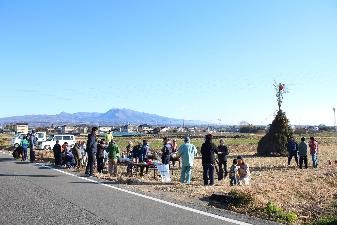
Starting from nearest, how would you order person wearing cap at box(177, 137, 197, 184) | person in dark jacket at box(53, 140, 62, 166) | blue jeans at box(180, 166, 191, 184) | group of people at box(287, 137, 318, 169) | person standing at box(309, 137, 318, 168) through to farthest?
1. person wearing cap at box(177, 137, 197, 184)
2. blue jeans at box(180, 166, 191, 184)
3. group of people at box(287, 137, 318, 169)
4. person standing at box(309, 137, 318, 168)
5. person in dark jacket at box(53, 140, 62, 166)

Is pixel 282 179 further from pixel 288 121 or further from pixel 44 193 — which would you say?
pixel 288 121

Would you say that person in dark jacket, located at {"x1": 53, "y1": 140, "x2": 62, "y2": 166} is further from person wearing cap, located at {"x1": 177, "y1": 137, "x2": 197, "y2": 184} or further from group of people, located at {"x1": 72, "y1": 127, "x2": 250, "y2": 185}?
person wearing cap, located at {"x1": 177, "y1": 137, "x2": 197, "y2": 184}

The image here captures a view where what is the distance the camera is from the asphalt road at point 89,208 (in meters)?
8.77

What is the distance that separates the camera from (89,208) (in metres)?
10.1

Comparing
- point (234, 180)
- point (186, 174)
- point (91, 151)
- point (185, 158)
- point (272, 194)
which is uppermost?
point (91, 151)

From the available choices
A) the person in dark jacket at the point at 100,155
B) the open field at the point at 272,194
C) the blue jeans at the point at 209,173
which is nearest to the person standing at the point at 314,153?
the open field at the point at 272,194

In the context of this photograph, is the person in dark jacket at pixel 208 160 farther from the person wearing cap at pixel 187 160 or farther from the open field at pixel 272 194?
the open field at pixel 272 194

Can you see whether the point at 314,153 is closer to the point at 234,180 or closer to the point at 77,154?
the point at 234,180

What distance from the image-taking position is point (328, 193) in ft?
46.8

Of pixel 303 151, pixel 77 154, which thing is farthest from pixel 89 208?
pixel 303 151

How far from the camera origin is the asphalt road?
28.8 ft

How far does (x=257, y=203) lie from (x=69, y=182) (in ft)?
23.5

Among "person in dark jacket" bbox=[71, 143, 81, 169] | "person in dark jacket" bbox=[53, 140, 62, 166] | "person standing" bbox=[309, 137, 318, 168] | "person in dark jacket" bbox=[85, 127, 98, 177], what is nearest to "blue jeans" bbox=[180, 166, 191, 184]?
"person in dark jacket" bbox=[85, 127, 98, 177]

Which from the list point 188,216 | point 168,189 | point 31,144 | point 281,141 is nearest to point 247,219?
point 188,216
